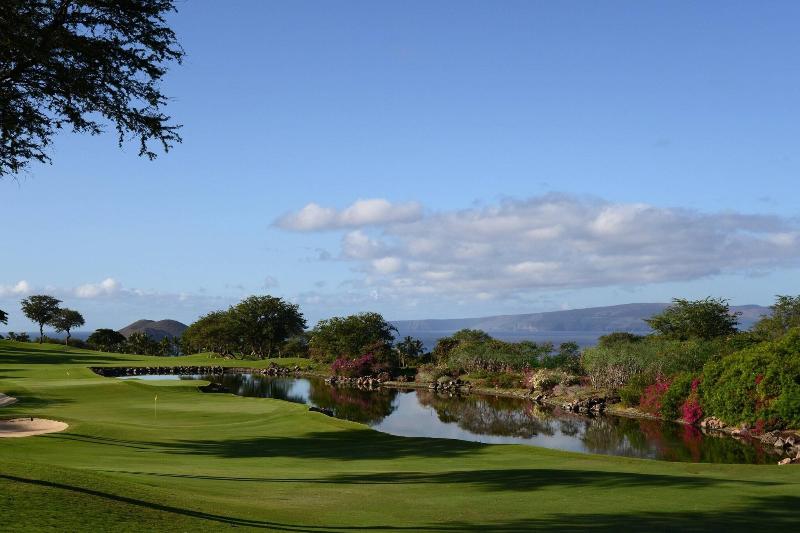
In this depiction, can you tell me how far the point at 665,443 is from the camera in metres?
34.9

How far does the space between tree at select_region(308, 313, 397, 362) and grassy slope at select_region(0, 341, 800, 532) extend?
48774 mm

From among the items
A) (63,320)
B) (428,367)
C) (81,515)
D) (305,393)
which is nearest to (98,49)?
(81,515)

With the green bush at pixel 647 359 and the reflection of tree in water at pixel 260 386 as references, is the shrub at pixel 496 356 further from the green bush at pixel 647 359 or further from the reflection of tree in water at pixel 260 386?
the reflection of tree in water at pixel 260 386

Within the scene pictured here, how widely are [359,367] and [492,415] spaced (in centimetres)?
3527

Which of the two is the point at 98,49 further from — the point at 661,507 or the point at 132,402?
the point at 132,402

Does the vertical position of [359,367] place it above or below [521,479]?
below

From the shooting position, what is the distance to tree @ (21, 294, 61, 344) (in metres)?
135

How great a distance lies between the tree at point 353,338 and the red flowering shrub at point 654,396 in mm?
38832

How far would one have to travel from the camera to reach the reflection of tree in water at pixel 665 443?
30.9 m

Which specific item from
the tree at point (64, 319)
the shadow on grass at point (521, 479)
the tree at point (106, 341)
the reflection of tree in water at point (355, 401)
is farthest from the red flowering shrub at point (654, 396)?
the tree at point (64, 319)

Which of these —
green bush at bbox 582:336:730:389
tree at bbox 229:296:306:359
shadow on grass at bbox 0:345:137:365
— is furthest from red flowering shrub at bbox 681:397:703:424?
tree at bbox 229:296:306:359

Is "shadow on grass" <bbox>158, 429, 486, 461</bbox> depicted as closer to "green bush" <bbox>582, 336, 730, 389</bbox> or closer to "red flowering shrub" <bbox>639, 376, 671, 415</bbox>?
"red flowering shrub" <bbox>639, 376, 671, 415</bbox>

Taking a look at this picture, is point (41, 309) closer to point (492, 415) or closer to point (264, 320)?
point (264, 320)

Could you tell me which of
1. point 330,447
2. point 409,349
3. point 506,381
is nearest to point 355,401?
point 506,381
